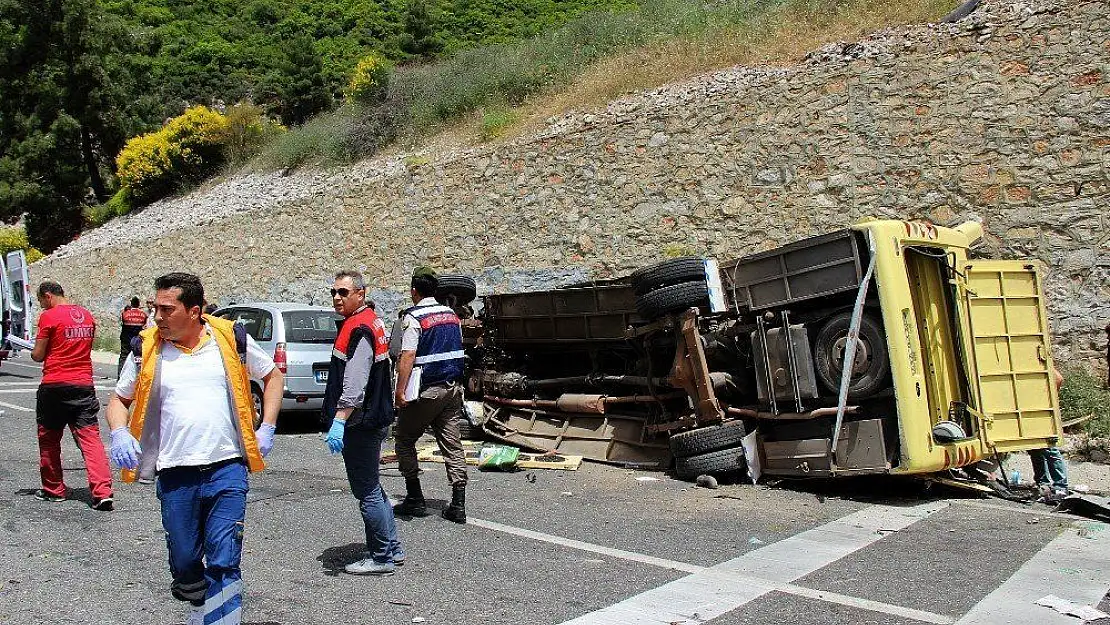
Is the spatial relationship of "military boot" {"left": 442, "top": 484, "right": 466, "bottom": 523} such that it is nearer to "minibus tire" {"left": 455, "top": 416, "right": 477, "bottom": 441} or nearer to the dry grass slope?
"minibus tire" {"left": 455, "top": 416, "right": 477, "bottom": 441}

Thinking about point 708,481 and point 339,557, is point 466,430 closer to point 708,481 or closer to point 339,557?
point 708,481

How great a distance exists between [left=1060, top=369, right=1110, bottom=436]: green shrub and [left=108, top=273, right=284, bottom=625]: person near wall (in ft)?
28.7

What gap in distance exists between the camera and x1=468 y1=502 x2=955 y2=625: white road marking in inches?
189

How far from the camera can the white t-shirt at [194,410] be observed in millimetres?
4000

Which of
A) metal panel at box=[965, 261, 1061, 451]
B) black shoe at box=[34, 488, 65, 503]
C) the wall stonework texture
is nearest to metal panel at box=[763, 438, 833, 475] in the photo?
metal panel at box=[965, 261, 1061, 451]

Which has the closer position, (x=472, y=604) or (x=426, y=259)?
(x=472, y=604)

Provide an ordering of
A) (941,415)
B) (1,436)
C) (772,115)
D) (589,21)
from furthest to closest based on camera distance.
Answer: (589,21) < (772,115) < (1,436) < (941,415)

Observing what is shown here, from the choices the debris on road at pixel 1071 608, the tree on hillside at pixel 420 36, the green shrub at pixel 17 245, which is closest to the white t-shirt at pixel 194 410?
the debris on road at pixel 1071 608

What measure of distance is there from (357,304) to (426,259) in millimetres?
13365

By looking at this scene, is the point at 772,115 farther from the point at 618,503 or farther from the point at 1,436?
the point at 1,436

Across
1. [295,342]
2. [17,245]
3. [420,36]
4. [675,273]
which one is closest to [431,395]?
[675,273]

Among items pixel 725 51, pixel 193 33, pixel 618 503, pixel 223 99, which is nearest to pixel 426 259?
pixel 725 51

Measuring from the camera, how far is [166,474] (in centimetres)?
404

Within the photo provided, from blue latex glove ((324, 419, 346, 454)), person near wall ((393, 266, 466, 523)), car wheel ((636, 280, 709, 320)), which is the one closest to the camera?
blue latex glove ((324, 419, 346, 454))
